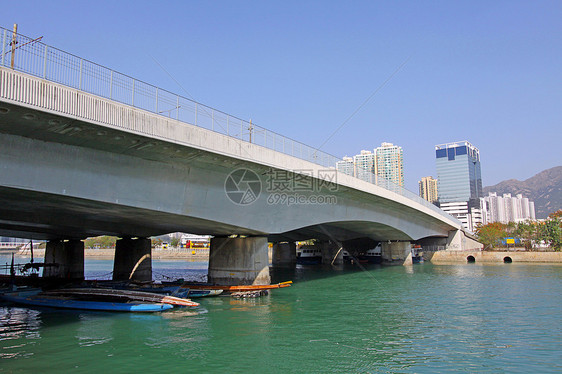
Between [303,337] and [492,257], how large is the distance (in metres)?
54.7

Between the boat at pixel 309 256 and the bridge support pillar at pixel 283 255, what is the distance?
55.7 inches

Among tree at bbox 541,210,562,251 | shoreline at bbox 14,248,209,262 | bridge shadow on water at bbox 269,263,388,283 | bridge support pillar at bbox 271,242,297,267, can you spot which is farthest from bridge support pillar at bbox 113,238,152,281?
shoreline at bbox 14,248,209,262

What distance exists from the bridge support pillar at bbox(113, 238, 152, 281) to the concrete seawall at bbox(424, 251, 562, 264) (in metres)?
44.2

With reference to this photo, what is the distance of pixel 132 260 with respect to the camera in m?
38.8

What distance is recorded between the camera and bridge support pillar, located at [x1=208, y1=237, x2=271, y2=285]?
29.5 m

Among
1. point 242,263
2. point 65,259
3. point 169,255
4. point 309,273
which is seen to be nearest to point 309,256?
point 309,273

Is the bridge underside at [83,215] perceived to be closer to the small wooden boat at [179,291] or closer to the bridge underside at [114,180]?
the bridge underside at [114,180]

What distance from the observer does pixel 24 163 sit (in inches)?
659

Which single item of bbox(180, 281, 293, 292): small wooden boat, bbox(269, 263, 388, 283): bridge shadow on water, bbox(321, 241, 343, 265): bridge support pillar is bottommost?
bbox(269, 263, 388, 283): bridge shadow on water

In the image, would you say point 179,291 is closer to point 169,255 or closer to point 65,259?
point 65,259

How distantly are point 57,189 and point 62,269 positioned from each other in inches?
1110

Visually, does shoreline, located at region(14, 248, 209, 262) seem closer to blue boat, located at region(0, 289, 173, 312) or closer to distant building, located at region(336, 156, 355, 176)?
distant building, located at region(336, 156, 355, 176)

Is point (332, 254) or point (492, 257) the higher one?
point (332, 254)

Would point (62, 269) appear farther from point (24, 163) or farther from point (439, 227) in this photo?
point (439, 227)
